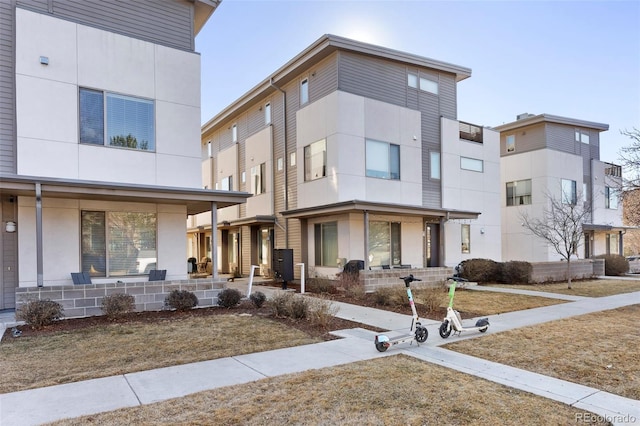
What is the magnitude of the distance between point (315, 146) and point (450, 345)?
37.1 feet

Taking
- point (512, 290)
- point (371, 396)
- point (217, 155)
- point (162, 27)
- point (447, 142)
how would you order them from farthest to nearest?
point (217, 155)
point (447, 142)
point (512, 290)
point (162, 27)
point (371, 396)

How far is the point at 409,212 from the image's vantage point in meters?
16.1

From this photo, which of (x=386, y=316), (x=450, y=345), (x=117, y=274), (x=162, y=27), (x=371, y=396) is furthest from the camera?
(x=162, y=27)

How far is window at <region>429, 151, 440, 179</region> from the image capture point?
18.8 m

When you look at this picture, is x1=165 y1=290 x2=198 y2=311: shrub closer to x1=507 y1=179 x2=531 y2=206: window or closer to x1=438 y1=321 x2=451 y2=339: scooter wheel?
x1=438 y1=321 x2=451 y2=339: scooter wheel

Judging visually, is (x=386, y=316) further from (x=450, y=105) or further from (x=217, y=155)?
(x=217, y=155)

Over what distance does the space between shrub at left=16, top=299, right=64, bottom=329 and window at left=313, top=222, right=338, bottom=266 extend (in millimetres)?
9856

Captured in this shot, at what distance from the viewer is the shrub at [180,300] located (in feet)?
33.7

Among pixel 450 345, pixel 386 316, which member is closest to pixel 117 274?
pixel 386 316

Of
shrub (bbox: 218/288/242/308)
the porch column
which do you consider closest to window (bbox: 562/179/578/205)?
the porch column

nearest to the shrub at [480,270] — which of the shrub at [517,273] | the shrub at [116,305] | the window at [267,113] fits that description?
the shrub at [517,273]

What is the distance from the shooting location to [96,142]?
424 inches

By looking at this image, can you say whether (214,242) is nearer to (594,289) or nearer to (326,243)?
(326,243)

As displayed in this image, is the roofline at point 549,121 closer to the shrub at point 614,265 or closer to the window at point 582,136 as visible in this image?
the window at point 582,136
